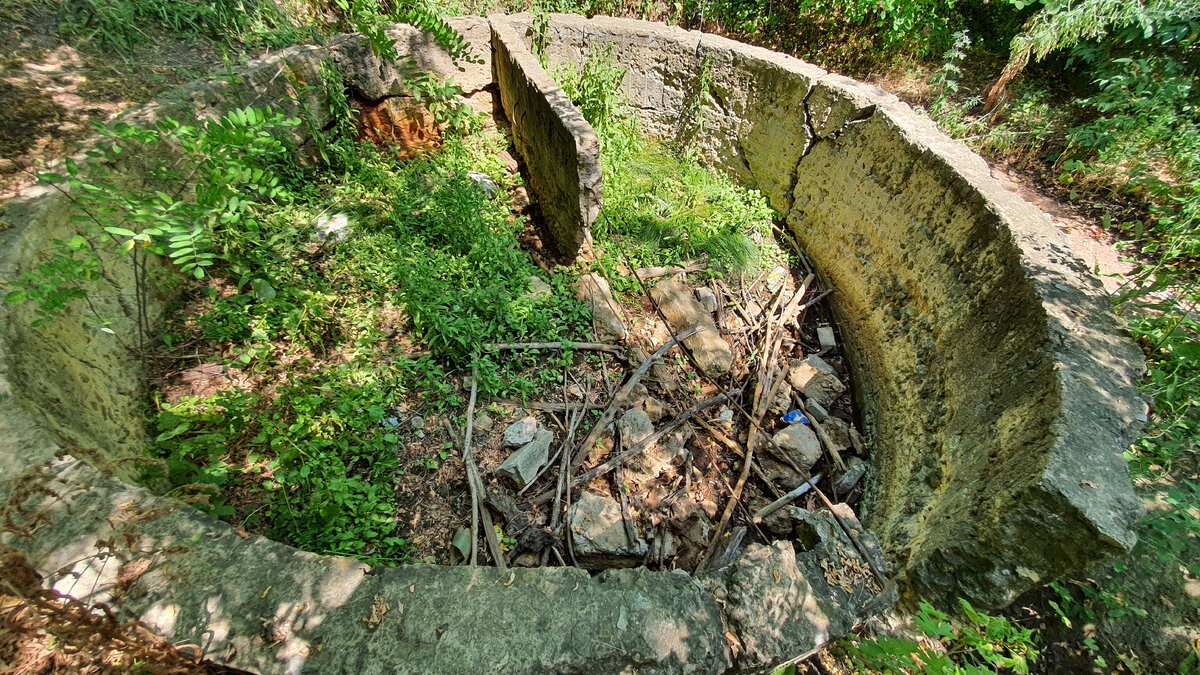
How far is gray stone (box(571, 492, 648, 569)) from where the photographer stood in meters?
2.44

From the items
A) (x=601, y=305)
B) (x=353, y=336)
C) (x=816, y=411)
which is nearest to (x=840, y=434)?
(x=816, y=411)

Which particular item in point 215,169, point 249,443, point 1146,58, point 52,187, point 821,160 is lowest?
point 249,443

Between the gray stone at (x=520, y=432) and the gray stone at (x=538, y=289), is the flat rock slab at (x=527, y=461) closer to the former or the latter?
the gray stone at (x=520, y=432)

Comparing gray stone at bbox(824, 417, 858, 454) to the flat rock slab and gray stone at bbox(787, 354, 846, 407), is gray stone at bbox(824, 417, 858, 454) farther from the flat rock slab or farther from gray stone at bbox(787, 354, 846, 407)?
the flat rock slab

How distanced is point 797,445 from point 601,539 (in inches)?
57.6

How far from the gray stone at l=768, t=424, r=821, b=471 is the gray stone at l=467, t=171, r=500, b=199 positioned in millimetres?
2880

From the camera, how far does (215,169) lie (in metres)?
2.22

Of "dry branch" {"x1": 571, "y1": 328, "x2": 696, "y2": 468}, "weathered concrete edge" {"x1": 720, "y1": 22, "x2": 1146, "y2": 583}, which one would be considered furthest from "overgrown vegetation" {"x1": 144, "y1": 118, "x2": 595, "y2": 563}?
"weathered concrete edge" {"x1": 720, "y1": 22, "x2": 1146, "y2": 583}

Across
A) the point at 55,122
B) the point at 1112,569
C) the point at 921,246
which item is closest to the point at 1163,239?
the point at 921,246

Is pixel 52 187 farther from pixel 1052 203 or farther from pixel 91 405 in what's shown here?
pixel 1052 203

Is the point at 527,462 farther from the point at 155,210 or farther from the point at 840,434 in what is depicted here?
the point at 840,434

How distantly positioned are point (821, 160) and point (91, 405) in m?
4.76

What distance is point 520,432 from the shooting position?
2803mm

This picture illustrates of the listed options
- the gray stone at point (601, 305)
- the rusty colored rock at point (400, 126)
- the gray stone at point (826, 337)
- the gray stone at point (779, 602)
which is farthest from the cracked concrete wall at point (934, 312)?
the gray stone at point (601, 305)
